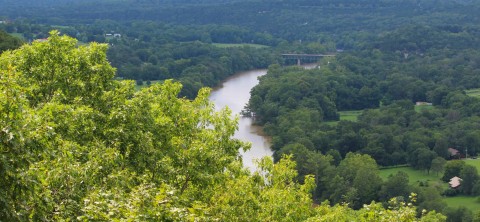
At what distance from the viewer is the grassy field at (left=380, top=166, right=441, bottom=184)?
44312 mm

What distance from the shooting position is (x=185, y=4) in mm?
152750

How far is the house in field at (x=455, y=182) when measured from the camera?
4156 cm

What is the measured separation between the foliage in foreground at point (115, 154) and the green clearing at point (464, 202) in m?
24.2

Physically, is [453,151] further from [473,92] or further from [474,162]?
[473,92]

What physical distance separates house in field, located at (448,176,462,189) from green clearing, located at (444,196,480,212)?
0.99 meters

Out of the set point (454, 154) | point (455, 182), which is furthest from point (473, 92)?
point (455, 182)

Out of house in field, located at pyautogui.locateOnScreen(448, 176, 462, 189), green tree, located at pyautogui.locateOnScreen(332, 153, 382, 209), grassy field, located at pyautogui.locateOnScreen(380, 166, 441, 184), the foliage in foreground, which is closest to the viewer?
the foliage in foreground

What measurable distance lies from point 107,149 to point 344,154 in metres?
38.8

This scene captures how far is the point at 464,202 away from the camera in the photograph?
3956 cm

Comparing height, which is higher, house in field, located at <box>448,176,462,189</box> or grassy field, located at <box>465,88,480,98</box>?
house in field, located at <box>448,176,462,189</box>

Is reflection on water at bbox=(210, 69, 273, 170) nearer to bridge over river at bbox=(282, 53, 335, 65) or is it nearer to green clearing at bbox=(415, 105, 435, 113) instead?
bridge over river at bbox=(282, 53, 335, 65)

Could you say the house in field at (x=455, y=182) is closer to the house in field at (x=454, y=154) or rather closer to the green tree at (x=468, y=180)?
the green tree at (x=468, y=180)

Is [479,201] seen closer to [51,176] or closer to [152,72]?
[51,176]

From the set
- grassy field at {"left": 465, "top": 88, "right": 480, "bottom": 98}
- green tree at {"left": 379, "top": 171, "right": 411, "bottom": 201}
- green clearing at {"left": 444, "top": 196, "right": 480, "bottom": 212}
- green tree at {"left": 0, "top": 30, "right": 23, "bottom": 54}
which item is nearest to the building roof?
green clearing at {"left": 444, "top": 196, "right": 480, "bottom": 212}
